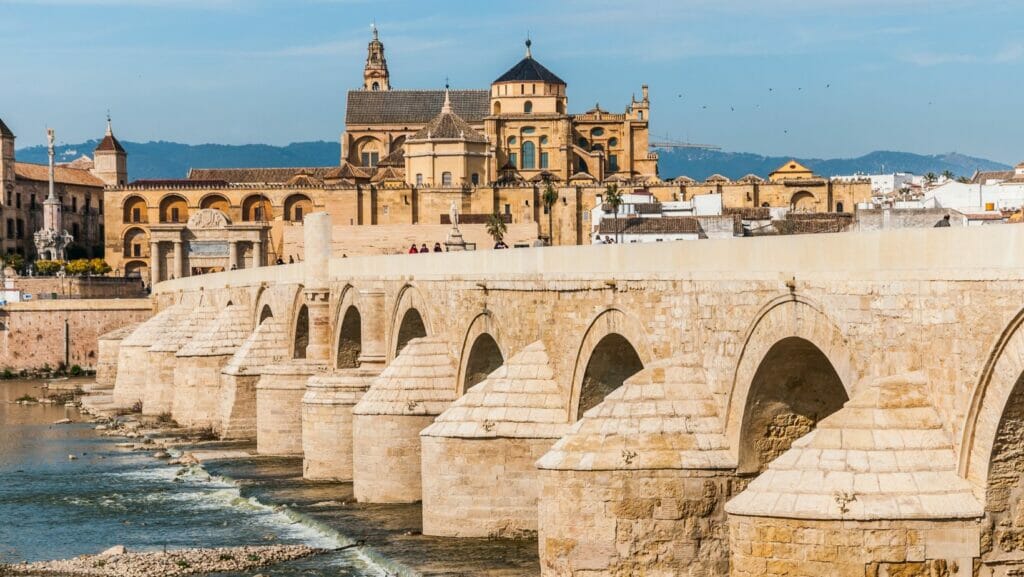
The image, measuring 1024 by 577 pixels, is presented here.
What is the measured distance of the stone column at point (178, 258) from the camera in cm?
8400

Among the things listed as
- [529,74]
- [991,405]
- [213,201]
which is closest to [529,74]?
[529,74]

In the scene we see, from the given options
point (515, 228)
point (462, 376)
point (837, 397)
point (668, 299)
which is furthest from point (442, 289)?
point (515, 228)

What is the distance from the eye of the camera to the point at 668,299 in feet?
60.5

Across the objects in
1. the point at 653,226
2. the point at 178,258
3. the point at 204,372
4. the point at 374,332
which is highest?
the point at 653,226

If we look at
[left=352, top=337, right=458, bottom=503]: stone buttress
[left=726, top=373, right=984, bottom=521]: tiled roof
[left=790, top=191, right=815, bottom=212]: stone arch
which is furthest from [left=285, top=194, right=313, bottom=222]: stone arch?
[left=726, top=373, right=984, bottom=521]: tiled roof

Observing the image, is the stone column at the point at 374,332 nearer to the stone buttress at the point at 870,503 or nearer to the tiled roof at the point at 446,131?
the stone buttress at the point at 870,503

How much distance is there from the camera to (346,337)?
118 ft

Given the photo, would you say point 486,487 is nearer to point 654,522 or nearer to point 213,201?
point 654,522

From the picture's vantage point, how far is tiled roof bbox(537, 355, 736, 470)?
17.1m

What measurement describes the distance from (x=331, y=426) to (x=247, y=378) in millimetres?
9383

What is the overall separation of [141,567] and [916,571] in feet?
42.0

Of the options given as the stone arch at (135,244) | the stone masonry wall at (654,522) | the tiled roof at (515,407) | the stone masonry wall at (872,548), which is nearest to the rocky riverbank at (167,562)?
the tiled roof at (515,407)

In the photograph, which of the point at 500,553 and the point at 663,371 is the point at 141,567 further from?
the point at 663,371

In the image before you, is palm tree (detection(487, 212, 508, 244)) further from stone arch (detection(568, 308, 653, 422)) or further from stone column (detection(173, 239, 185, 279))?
stone arch (detection(568, 308, 653, 422))
